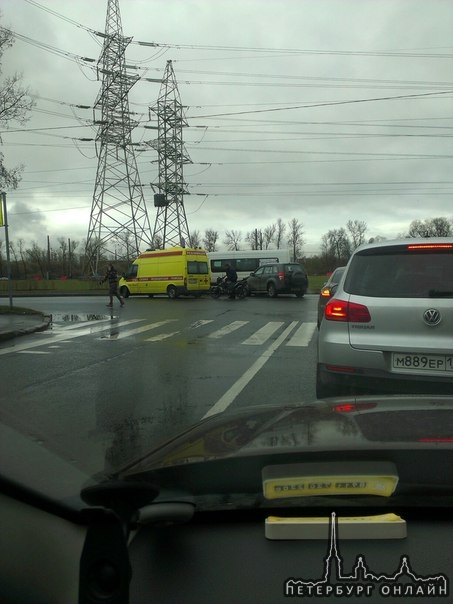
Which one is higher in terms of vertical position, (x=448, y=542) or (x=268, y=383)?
(x=448, y=542)

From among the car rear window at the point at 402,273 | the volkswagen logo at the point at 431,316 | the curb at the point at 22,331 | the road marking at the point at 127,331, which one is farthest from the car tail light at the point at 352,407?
the curb at the point at 22,331

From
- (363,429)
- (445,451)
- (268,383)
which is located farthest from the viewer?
(268,383)

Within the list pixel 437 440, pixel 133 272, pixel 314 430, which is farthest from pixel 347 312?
pixel 133 272

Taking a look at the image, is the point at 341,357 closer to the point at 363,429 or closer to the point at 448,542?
the point at 363,429

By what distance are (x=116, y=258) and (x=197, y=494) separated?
178 ft

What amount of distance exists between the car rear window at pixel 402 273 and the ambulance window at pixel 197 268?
24455mm

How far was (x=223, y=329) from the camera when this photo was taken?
15016 mm

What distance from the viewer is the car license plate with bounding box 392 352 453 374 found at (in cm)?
464

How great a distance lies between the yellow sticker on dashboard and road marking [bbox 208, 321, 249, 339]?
448 inches

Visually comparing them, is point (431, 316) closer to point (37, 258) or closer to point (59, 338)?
point (59, 338)

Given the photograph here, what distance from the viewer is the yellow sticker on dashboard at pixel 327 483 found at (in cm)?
188

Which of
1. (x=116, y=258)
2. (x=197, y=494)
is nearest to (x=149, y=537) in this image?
(x=197, y=494)

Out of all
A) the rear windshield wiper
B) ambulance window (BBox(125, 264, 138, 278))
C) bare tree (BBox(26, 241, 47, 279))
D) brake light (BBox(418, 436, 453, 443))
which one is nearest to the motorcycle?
ambulance window (BBox(125, 264, 138, 278))

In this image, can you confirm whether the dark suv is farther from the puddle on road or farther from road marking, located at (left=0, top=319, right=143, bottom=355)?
road marking, located at (left=0, top=319, right=143, bottom=355)
